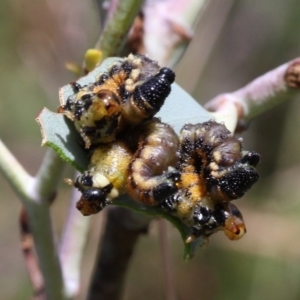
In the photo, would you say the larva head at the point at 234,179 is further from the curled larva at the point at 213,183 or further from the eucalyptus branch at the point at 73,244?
the eucalyptus branch at the point at 73,244

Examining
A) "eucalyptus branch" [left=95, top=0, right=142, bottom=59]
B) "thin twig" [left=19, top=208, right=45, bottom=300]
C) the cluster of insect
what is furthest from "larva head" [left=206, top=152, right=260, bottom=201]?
"thin twig" [left=19, top=208, right=45, bottom=300]

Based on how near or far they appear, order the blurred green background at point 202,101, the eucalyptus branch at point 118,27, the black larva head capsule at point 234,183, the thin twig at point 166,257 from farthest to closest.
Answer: the blurred green background at point 202,101
the thin twig at point 166,257
the eucalyptus branch at point 118,27
the black larva head capsule at point 234,183

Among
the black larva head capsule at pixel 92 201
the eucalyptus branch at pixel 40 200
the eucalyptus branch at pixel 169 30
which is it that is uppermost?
the eucalyptus branch at pixel 169 30

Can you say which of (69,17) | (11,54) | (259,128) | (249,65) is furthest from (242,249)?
(11,54)

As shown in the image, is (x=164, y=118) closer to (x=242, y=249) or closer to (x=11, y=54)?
(x=242, y=249)

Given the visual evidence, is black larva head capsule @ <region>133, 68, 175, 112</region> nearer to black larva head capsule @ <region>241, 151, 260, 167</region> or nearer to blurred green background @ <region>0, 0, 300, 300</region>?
black larva head capsule @ <region>241, 151, 260, 167</region>

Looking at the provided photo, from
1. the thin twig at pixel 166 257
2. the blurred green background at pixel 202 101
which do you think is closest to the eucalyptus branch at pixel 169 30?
the thin twig at pixel 166 257
